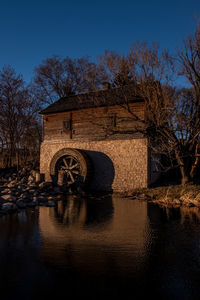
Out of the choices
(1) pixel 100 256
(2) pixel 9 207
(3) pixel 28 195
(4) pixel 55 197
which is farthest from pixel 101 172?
(1) pixel 100 256

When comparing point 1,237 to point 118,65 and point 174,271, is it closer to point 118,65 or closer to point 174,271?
point 174,271

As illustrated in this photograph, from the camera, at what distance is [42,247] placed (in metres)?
4.39

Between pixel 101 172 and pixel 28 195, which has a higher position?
pixel 101 172

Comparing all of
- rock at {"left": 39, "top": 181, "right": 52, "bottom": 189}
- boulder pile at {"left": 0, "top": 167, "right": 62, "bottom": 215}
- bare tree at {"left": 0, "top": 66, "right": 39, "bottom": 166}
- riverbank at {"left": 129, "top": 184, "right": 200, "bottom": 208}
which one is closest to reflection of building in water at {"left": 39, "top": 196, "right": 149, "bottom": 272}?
boulder pile at {"left": 0, "top": 167, "right": 62, "bottom": 215}

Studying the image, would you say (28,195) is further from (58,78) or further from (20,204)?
(58,78)

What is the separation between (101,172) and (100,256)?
9309 mm

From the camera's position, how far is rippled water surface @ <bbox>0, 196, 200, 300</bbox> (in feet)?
9.65

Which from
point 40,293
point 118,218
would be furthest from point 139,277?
point 118,218

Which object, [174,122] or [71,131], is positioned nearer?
[174,122]

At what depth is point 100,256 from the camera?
397 centimetres

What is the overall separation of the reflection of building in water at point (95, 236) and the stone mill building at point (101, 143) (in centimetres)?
417

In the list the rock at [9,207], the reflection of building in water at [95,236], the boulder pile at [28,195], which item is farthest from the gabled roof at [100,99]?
the rock at [9,207]

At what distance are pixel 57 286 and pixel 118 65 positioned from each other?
32.1 feet

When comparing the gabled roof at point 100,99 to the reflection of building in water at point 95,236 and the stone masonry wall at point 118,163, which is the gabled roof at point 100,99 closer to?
the stone masonry wall at point 118,163
